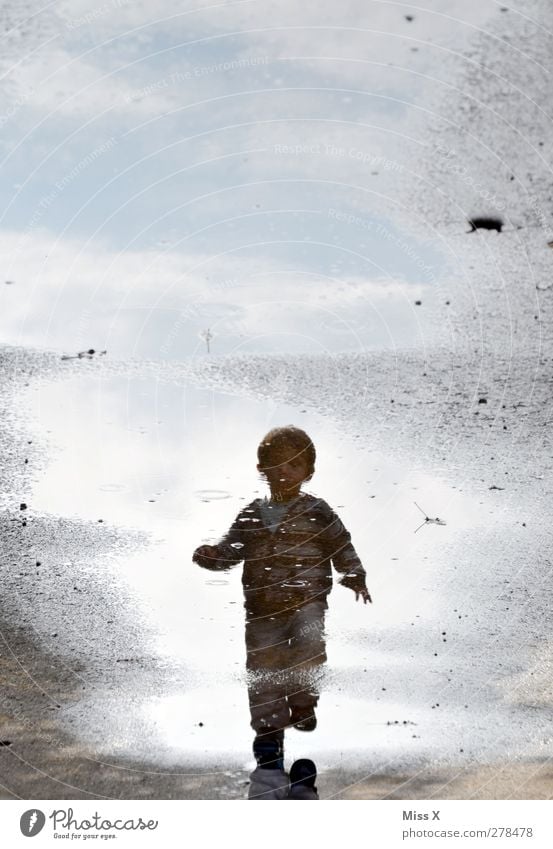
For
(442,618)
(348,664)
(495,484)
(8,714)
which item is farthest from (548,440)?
(8,714)

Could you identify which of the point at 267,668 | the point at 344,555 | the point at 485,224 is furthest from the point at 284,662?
the point at 485,224

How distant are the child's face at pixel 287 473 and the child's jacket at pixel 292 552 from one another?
0.01m

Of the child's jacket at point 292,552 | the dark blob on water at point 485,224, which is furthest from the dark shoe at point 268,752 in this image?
the dark blob on water at point 485,224

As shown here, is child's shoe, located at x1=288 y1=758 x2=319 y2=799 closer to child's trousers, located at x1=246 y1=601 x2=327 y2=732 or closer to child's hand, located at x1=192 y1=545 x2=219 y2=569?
child's trousers, located at x1=246 y1=601 x2=327 y2=732

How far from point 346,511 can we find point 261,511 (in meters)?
0.10

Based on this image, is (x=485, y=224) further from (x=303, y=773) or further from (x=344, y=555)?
(x=303, y=773)

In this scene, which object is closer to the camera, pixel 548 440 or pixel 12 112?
pixel 12 112

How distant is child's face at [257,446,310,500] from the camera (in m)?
1.01

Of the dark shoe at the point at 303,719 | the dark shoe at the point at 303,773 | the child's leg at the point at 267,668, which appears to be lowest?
the dark shoe at the point at 303,773

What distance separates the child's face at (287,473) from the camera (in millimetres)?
1006

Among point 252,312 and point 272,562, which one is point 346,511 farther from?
point 252,312

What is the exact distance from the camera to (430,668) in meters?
1.08

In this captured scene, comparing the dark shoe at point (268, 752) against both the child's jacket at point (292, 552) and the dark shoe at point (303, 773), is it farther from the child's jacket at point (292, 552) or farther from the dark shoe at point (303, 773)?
the child's jacket at point (292, 552)
